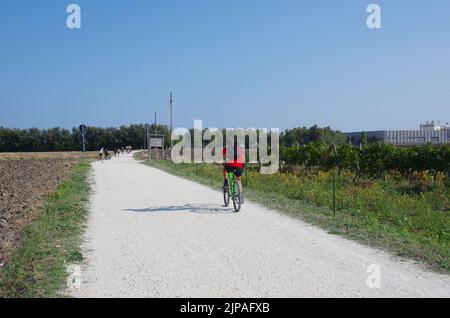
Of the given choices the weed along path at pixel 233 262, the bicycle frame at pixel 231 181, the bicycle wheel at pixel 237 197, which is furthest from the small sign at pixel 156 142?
the weed along path at pixel 233 262

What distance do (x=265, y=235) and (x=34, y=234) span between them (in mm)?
4330

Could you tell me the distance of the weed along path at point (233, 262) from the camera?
5246 millimetres

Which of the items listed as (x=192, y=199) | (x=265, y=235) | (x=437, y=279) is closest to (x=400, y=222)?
(x=265, y=235)

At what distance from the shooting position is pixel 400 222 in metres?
10.5

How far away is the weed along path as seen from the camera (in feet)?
17.2

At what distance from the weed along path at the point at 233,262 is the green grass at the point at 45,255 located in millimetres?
285

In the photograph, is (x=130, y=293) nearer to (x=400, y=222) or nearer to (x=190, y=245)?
(x=190, y=245)

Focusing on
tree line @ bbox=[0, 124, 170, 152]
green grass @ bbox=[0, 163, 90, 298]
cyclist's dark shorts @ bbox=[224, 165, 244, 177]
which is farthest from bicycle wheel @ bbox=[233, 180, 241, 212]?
tree line @ bbox=[0, 124, 170, 152]

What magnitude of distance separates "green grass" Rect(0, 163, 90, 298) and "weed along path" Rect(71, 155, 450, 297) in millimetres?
285

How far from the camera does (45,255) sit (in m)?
6.86

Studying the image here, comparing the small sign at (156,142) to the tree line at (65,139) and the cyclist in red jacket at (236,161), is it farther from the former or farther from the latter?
the tree line at (65,139)

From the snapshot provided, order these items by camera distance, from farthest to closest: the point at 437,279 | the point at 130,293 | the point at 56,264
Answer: the point at 56,264 → the point at 437,279 → the point at 130,293

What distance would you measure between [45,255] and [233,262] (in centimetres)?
293
